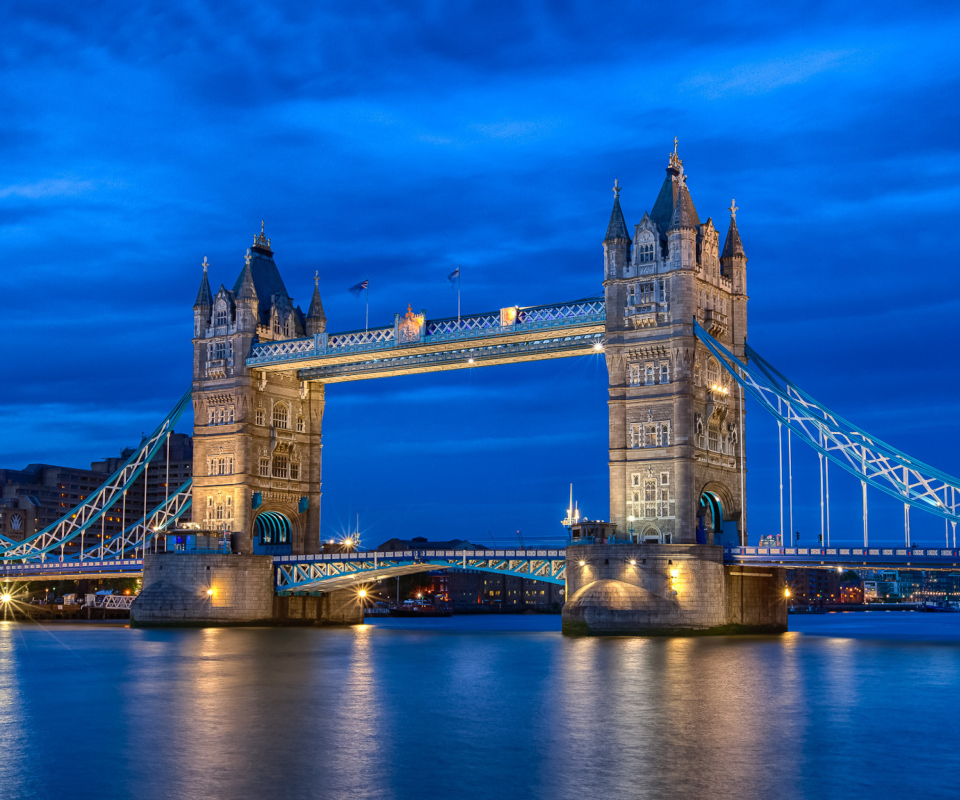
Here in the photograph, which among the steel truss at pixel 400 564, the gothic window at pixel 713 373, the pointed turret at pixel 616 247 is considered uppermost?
the pointed turret at pixel 616 247

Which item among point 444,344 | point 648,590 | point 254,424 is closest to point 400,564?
point 444,344

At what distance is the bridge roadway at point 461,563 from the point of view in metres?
61.9

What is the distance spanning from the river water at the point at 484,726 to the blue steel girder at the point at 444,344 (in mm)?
24717

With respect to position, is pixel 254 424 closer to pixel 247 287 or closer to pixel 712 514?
pixel 247 287

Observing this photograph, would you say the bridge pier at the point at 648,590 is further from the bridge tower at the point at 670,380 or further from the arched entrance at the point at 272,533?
the arched entrance at the point at 272,533

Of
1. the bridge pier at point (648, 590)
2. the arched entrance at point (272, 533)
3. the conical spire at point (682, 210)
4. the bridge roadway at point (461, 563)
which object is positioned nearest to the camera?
the bridge roadway at point (461, 563)

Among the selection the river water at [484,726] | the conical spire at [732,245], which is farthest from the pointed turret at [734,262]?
the river water at [484,726]

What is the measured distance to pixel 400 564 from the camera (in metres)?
78.2

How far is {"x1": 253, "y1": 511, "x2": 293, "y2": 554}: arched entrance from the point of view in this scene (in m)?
88.2

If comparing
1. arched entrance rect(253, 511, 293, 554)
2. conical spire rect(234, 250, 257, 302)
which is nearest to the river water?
arched entrance rect(253, 511, 293, 554)

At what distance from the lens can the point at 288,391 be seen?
89.8 m

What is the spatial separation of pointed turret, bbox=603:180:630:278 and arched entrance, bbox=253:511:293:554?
106 feet

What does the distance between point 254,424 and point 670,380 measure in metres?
32.2

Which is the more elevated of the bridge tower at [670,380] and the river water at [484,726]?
the bridge tower at [670,380]
